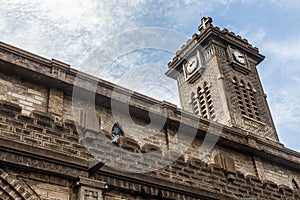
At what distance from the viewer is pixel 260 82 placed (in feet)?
101

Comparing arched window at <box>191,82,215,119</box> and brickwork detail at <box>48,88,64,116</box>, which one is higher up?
arched window at <box>191,82,215,119</box>

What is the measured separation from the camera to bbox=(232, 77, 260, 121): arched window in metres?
27.2

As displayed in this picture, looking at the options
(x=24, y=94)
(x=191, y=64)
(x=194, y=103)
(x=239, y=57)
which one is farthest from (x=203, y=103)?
(x=24, y=94)

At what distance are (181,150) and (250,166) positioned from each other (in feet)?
11.0

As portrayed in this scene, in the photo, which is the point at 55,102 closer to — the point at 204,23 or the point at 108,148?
the point at 108,148

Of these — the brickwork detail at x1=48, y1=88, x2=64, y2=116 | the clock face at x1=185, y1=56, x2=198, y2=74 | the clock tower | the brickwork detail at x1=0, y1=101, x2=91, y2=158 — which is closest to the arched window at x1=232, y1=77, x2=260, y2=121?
the clock tower

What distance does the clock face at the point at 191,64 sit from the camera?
3011 cm

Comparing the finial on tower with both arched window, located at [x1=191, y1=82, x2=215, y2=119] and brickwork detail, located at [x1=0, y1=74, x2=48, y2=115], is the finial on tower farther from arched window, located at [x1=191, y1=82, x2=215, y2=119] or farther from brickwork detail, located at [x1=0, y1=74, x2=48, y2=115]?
brickwork detail, located at [x1=0, y1=74, x2=48, y2=115]

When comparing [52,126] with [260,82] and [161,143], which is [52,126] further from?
[260,82]

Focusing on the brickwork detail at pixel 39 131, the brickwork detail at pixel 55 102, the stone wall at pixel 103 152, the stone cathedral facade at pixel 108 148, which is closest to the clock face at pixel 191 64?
the stone cathedral facade at pixel 108 148

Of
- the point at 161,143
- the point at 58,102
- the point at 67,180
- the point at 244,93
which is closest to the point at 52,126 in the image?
the point at 67,180

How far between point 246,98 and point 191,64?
493cm

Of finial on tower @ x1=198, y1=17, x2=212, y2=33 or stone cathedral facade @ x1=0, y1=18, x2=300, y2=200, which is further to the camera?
finial on tower @ x1=198, y1=17, x2=212, y2=33

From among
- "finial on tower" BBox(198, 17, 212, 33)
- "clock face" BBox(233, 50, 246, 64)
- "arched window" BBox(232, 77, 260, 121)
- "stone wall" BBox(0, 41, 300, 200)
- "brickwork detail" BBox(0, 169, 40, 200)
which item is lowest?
"brickwork detail" BBox(0, 169, 40, 200)
